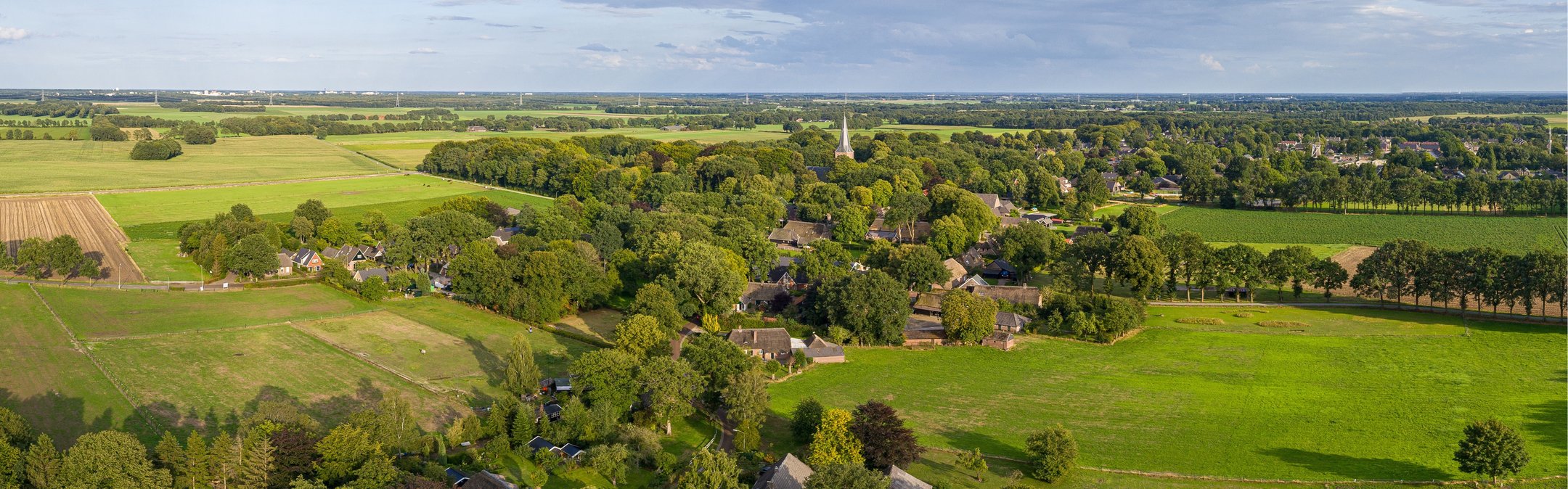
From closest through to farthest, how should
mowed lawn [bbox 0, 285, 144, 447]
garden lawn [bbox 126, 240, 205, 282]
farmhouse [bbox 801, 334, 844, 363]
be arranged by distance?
mowed lawn [bbox 0, 285, 144, 447] → farmhouse [bbox 801, 334, 844, 363] → garden lawn [bbox 126, 240, 205, 282]

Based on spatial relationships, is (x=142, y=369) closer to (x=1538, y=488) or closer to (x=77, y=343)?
(x=77, y=343)

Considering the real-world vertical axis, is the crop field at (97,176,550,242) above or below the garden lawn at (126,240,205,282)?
above

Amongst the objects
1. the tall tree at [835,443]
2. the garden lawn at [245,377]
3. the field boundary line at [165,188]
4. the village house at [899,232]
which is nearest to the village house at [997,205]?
the village house at [899,232]

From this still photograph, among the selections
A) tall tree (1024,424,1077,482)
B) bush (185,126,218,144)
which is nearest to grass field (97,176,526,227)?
bush (185,126,218,144)

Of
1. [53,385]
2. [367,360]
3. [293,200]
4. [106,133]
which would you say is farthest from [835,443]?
[106,133]

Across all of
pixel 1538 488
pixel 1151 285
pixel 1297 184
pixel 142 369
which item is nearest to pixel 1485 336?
pixel 1151 285

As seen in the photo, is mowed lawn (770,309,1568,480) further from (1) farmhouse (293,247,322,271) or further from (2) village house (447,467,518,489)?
(1) farmhouse (293,247,322,271)

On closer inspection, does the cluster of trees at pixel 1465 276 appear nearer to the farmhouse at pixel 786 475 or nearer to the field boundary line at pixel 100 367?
the farmhouse at pixel 786 475

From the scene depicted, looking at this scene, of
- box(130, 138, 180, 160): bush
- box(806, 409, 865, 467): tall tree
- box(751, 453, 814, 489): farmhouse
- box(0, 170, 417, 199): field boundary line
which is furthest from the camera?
box(130, 138, 180, 160): bush
